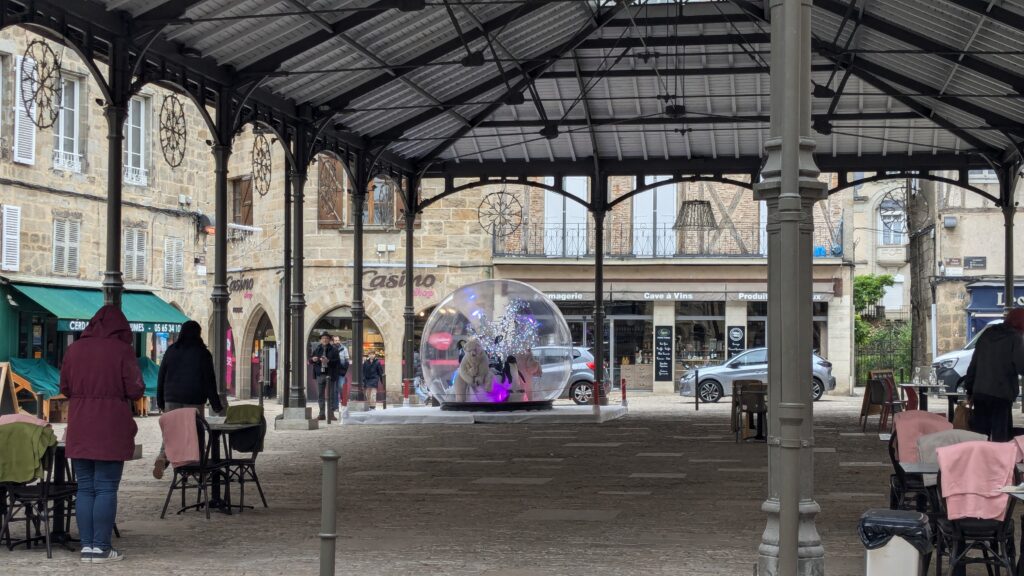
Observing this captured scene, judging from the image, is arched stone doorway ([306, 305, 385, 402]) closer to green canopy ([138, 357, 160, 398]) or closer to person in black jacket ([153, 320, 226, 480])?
green canopy ([138, 357, 160, 398])

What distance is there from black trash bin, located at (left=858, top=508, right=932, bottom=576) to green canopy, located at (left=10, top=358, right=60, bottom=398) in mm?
22585

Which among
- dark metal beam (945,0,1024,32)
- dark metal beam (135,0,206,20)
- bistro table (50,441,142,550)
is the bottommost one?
bistro table (50,441,142,550)

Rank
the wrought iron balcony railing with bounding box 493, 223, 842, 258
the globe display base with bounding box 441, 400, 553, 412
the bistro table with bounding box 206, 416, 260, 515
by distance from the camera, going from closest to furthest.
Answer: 1. the bistro table with bounding box 206, 416, 260, 515
2. the globe display base with bounding box 441, 400, 553, 412
3. the wrought iron balcony railing with bounding box 493, 223, 842, 258

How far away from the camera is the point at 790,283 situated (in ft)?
25.7

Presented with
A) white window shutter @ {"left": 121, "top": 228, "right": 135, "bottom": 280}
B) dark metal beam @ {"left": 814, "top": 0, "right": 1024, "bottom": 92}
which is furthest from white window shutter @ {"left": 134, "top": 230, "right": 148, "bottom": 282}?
dark metal beam @ {"left": 814, "top": 0, "right": 1024, "bottom": 92}

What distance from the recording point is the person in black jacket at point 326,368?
25.5 meters

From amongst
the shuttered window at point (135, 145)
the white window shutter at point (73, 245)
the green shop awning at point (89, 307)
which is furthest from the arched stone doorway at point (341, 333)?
the white window shutter at point (73, 245)

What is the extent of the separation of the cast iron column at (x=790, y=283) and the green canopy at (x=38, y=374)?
21726mm

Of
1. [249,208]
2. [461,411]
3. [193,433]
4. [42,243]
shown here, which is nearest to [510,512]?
[193,433]

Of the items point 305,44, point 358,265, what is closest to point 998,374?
point 305,44

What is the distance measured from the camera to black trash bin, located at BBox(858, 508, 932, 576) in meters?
7.16

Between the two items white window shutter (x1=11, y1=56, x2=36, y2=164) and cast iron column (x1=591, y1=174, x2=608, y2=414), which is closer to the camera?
white window shutter (x1=11, y1=56, x2=36, y2=164)

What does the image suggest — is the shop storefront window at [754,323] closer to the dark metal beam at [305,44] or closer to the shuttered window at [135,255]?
the shuttered window at [135,255]

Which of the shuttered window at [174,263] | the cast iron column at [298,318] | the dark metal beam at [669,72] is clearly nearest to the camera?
the cast iron column at [298,318]
